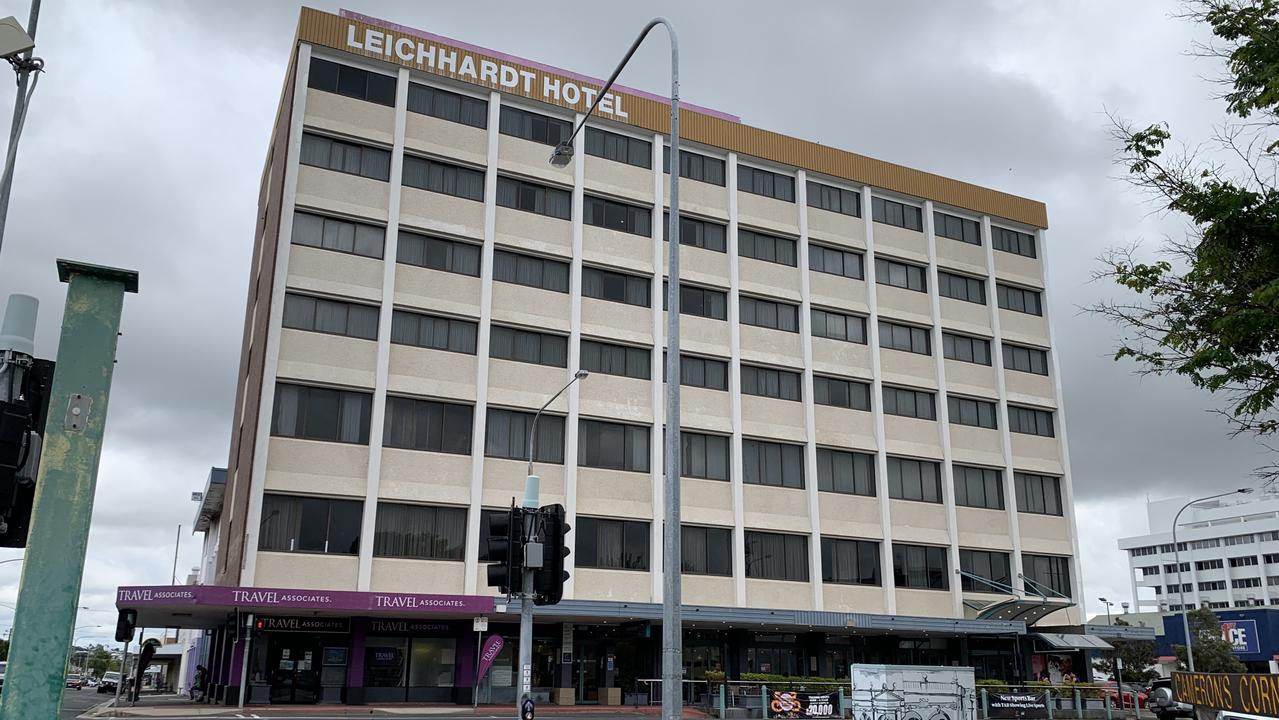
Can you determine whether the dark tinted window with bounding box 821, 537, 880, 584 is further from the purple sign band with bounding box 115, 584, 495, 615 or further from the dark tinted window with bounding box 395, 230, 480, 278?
the dark tinted window with bounding box 395, 230, 480, 278

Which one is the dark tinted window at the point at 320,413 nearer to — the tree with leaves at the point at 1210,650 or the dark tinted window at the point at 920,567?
the dark tinted window at the point at 920,567

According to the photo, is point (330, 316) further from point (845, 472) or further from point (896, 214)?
point (896, 214)

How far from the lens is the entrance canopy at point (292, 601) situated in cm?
3191

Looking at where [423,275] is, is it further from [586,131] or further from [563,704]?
[563,704]

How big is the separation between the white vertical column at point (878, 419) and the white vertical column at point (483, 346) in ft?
58.3

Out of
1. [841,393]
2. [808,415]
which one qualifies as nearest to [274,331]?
[808,415]

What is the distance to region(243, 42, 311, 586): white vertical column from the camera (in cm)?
3441

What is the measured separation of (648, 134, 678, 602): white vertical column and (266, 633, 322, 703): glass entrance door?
12318mm

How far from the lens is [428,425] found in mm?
38406

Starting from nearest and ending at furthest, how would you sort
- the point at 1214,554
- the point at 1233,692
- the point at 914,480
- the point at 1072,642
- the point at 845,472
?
the point at 1233,692
the point at 845,472
the point at 1072,642
the point at 914,480
the point at 1214,554

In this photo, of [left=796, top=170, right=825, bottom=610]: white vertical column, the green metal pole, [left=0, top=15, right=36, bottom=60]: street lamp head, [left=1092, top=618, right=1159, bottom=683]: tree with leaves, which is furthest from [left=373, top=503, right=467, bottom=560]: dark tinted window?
[left=1092, top=618, right=1159, bottom=683]: tree with leaves

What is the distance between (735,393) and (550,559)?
3049 centimetres

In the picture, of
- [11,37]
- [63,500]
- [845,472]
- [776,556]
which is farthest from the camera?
[845,472]

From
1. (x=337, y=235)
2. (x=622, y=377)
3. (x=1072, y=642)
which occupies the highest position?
(x=337, y=235)
